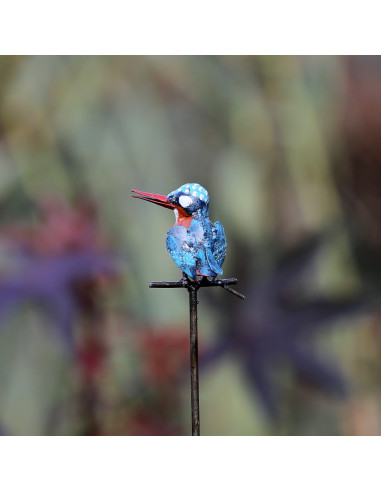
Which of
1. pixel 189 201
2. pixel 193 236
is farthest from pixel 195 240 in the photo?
pixel 189 201

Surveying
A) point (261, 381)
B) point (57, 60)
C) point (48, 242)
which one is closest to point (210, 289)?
point (261, 381)

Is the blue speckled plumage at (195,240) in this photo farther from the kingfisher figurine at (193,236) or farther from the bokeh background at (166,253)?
the bokeh background at (166,253)

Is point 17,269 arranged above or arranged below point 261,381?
above

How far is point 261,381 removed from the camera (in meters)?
2.18

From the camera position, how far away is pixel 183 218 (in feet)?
5.43

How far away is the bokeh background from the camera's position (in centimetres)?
215

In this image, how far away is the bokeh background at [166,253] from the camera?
7.04 feet

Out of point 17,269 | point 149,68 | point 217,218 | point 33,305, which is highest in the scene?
point 149,68

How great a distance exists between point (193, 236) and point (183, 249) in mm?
48

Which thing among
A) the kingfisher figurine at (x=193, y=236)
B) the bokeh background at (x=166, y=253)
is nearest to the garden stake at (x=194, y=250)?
the kingfisher figurine at (x=193, y=236)

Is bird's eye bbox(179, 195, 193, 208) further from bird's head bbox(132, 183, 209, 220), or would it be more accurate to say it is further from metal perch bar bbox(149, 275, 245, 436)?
metal perch bar bbox(149, 275, 245, 436)

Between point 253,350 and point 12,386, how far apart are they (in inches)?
36.7

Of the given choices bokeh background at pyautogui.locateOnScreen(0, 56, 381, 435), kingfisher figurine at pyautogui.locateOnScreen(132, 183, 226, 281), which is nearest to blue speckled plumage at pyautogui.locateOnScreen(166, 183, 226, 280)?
kingfisher figurine at pyautogui.locateOnScreen(132, 183, 226, 281)

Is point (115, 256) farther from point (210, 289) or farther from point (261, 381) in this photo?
point (261, 381)
